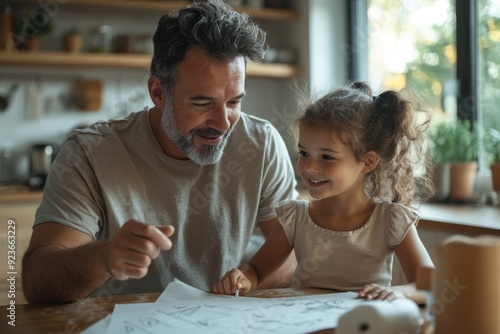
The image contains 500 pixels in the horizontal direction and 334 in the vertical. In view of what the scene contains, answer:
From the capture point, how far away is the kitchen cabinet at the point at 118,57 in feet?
10.8

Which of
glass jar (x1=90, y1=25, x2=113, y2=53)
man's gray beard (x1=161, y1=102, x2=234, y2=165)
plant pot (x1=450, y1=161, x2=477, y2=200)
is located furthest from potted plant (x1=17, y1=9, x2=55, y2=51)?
plant pot (x1=450, y1=161, x2=477, y2=200)

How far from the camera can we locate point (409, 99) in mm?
1601

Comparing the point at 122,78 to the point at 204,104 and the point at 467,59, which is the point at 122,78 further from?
the point at 204,104

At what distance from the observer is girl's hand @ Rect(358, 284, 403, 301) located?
121cm

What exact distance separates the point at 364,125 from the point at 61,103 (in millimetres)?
2473

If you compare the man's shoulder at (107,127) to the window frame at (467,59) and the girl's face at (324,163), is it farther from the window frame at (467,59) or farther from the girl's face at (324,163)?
the window frame at (467,59)

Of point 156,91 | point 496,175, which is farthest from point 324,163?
point 496,175

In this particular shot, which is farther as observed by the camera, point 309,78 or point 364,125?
point 309,78

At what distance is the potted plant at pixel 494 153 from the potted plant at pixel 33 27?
89.0 inches

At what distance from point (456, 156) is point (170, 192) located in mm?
1699

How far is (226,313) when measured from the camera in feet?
3.81

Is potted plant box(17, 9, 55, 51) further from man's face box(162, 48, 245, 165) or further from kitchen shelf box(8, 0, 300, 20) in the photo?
man's face box(162, 48, 245, 165)

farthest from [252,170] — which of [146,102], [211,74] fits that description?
[146,102]

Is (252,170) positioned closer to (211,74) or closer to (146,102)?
(211,74)
